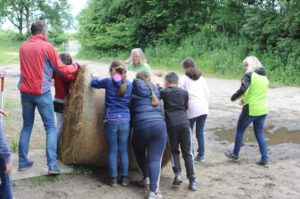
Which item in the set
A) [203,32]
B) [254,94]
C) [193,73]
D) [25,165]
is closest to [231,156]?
[254,94]

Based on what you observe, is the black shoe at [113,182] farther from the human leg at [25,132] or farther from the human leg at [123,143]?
the human leg at [25,132]

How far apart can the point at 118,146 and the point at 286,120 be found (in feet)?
20.0

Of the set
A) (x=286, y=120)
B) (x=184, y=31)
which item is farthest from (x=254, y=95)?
(x=184, y=31)

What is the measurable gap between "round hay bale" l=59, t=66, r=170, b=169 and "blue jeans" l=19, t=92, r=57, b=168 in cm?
26

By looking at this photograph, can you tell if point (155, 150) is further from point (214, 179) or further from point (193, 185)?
point (214, 179)

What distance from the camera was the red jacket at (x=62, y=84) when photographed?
593 centimetres

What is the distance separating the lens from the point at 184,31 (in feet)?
89.3

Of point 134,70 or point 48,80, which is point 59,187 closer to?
point 48,80

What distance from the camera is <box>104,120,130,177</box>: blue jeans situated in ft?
18.2

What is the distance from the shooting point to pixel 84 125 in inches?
222

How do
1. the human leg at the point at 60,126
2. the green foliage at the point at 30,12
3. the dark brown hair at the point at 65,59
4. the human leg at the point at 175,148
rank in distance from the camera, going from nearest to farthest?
the human leg at the point at 175,148
the dark brown hair at the point at 65,59
the human leg at the point at 60,126
the green foliage at the point at 30,12

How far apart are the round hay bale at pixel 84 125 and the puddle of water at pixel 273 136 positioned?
3602 millimetres

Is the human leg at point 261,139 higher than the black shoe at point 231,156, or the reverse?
the human leg at point 261,139

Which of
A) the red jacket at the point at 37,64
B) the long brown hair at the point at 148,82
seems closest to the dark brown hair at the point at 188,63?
the long brown hair at the point at 148,82
